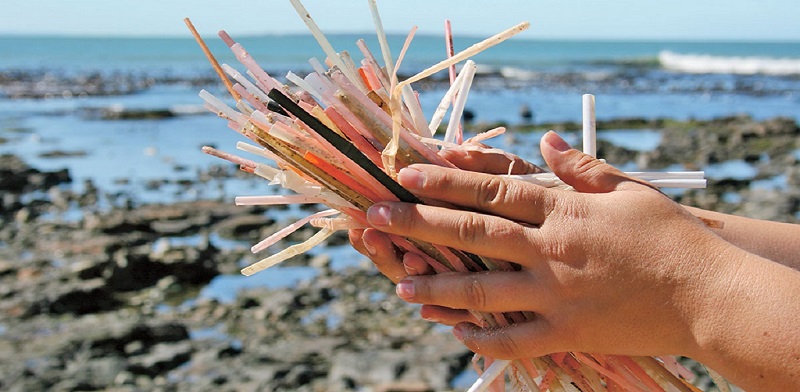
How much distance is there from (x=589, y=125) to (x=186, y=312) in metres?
5.46

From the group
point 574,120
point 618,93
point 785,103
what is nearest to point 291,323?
point 574,120

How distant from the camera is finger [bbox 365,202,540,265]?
1.44 m

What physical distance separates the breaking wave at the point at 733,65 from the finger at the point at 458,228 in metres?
46.2

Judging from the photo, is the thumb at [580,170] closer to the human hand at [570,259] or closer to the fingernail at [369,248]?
the human hand at [570,259]

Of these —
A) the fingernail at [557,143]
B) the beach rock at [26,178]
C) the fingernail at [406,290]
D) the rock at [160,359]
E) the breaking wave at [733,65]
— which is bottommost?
the rock at [160,359]

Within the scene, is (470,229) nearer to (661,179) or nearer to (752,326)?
(752,326)

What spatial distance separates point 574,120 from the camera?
21.0 m

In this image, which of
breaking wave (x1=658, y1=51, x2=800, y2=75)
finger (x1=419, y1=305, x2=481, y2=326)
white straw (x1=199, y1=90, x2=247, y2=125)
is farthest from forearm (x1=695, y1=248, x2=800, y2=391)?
breaking wave (x1=658, y1=51, x2=800, y2=75)

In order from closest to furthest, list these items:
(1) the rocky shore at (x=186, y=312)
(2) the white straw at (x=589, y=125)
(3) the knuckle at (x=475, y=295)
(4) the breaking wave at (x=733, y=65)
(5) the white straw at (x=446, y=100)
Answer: (3) the knuckle at (x=475, y=295) < (2) the white straw at (x=589, y=125) < (5) the white straw at (x=446, y=100) < (1) the rocky shore at (x=186, y=312) < (4) the breaking wave at (x=733, y=65)

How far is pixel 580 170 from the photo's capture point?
1.60 meters

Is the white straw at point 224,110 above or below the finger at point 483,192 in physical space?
above

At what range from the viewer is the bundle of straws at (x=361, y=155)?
1637mm

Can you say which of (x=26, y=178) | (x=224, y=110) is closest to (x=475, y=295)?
(x=224, y=110)

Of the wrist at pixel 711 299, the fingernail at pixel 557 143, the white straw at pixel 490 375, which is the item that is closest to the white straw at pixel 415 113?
the fingernail at pixel 557 143
